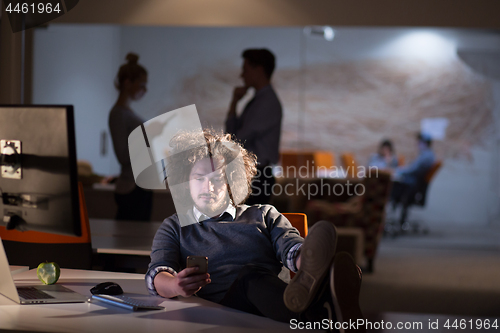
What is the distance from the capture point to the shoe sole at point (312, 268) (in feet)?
3.26

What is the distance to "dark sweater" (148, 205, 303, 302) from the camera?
56.8 inches

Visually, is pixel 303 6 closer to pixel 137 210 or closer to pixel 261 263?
pixel 137 210

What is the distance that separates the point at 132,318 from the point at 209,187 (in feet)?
1.80

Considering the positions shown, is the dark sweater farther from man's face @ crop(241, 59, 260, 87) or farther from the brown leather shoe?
man's face @ crop(241, 59, 260, 87)

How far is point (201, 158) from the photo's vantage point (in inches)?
60.2

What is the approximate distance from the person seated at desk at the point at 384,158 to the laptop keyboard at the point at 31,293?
16.9 feet

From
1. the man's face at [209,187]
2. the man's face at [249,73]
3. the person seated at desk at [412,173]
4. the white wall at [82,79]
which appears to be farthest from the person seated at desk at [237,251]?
the person seated at desk at [412,173]

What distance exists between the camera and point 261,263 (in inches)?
57.6

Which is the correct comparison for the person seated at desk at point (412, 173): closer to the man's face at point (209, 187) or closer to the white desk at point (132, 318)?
the man's face at point (209, 187)

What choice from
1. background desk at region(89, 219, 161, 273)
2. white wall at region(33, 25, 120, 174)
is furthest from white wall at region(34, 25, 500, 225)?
background desk at region(89, 219, 161, 273)

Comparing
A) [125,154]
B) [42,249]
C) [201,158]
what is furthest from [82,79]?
[201,158]

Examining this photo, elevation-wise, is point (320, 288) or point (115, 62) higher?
point (115, 62)

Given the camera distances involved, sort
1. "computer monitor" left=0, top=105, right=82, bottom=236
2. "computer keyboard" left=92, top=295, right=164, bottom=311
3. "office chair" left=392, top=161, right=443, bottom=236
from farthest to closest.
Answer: "office chair" left=392, top=161, right=443, bottom=236 < "computer monitor" left=0, top=105, right=82, bottom=236 < "computer keyboard" left=92, top=295, right=164, bottom=311

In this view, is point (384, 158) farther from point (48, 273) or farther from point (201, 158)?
point (48, 273)
